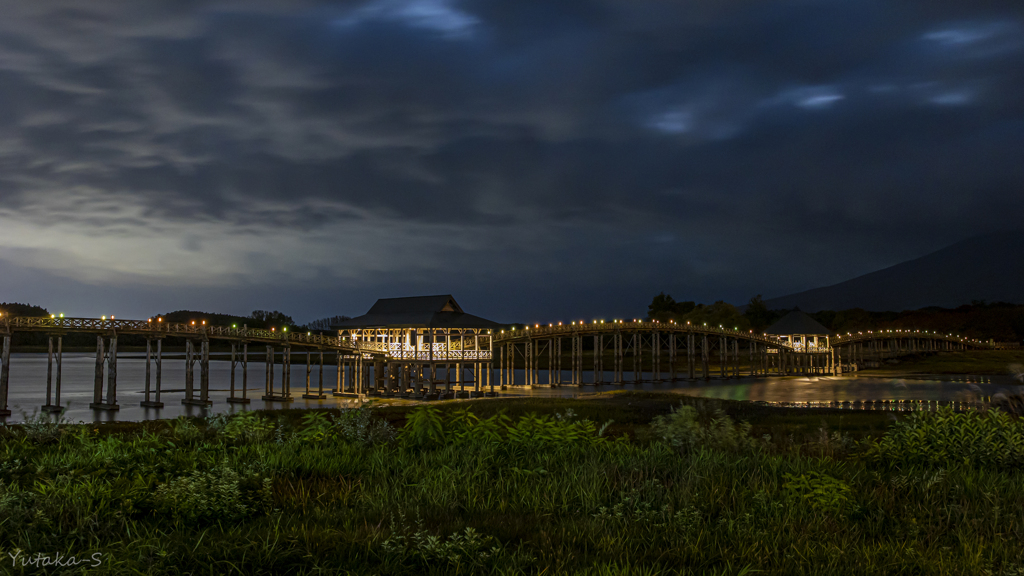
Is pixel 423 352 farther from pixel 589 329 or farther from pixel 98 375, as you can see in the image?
pixel 98 375

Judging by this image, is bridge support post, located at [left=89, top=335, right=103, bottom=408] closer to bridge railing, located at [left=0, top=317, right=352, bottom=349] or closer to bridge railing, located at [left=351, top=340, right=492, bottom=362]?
bridge railing, located at [left=0, top=317, right=352, bottom=349]

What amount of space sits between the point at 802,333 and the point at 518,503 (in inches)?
3826

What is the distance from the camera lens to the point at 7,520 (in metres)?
6.20

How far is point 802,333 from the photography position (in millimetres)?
96562

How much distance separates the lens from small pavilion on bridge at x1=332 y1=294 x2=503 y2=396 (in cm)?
5638

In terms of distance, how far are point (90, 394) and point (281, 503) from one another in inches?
2503

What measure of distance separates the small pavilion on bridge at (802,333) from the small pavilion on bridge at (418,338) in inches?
2095

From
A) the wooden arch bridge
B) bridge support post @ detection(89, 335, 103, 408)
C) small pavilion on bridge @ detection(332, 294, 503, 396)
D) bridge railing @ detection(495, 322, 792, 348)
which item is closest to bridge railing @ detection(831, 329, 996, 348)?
the wooden arch bridge

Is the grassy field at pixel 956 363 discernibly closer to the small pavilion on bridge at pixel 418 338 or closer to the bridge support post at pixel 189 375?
the small pavilion on bridge at pixel 418 338

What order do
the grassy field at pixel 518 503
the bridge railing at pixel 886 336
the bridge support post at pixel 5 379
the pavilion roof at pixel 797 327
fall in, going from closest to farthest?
the grassy field at pixel 518 503
the bridge support post at pixel 5 379
the pavilion roof at pixel 797 327
the bridge railing at pixel 886 336

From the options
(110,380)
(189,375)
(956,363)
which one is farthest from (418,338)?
(956,363)

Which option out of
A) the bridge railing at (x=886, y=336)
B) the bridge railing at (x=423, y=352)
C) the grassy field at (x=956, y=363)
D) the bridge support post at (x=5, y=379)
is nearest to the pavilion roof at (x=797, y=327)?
the bridge railing at (x=886, y=336)

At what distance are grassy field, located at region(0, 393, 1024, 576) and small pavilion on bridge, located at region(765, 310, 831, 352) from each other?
300 feet

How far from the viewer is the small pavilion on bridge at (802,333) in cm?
9675
